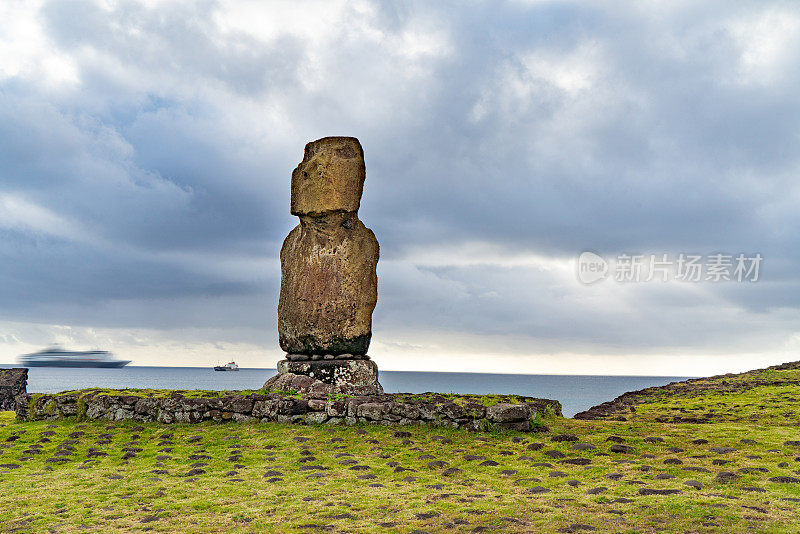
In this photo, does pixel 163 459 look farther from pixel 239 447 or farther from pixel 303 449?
pixel 303 449

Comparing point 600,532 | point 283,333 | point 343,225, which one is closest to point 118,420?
point 283,333

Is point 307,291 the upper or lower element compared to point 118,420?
upper

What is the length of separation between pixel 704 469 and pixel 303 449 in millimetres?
9726

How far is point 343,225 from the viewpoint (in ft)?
75.4

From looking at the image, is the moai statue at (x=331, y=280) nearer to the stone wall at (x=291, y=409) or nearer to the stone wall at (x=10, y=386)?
the stone wall at (x=291, y=409)

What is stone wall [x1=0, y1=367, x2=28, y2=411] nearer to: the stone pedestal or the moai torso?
the stone pedestal

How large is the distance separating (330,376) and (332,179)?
23.2 feet

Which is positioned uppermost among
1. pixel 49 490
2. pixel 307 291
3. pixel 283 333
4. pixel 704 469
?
pixel 307 291

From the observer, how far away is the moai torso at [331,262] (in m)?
22.4

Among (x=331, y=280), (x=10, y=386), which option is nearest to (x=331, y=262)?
(x=331, y=280)

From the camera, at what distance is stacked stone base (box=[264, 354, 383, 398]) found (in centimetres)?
2166

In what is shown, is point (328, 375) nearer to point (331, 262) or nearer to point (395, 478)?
point (331, 262)

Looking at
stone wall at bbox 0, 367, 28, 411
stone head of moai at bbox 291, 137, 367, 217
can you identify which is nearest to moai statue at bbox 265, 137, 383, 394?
stone head of moai at bbox 291, 137, 367, 217

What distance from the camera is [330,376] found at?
874 inches
